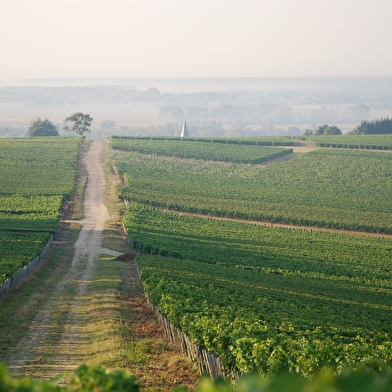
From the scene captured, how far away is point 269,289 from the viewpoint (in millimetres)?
34406

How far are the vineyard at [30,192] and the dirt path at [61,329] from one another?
254cm

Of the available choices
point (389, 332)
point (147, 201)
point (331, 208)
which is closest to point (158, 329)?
point (389, 332)

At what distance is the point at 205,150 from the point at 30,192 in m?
44.3

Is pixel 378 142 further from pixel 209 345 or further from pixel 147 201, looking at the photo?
pixel 209 345

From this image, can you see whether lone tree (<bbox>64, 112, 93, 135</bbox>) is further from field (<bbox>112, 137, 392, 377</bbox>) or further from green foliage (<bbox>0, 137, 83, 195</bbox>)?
field (<bbox>112, 137, 392, 377</bbox>)

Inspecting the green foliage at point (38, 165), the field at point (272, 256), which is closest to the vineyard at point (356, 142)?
the field at point (272, 256)

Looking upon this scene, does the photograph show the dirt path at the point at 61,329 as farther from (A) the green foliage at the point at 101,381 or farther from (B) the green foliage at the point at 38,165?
(B) the green foliage at the point at 38,165

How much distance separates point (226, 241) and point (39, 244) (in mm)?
16857

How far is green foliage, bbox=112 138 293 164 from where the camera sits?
342 feet

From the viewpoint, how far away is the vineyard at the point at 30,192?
3953 centimetres

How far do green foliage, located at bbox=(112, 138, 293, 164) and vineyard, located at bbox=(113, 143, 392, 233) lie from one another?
5.70ft

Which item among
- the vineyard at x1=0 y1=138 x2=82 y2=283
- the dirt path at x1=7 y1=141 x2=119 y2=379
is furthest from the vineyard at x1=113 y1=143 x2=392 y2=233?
the dirt path at x1=7 y1=141 x2=119 y2=379

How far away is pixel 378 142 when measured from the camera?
116 meters

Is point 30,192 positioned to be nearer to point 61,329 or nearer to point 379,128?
point 61,329
